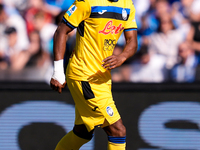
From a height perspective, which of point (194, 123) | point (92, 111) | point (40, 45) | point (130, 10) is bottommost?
point (194, 123)

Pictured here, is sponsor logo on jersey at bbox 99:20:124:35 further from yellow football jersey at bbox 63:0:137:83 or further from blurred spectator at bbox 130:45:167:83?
blurred spectator at bbox 130:45:167:83

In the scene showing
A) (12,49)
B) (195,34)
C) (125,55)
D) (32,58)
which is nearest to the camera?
(125,55)

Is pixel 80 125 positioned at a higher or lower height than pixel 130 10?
lower

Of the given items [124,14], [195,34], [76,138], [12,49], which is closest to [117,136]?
[76,138]

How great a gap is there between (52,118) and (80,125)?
125 centimetres

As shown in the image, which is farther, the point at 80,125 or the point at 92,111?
the point at 80,125

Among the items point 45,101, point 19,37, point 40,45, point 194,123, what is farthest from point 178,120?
point 19,37

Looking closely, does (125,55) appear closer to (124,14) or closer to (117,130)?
(124,14)

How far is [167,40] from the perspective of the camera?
481cm

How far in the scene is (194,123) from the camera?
14.4 feet

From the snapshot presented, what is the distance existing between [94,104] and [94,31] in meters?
0.72

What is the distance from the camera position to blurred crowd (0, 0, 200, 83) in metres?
4.53

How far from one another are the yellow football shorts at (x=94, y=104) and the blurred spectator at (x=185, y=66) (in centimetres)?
173

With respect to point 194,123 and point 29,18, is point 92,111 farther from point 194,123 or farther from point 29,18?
point 29,18
